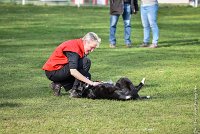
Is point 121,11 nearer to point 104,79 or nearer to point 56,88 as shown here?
point 104,79

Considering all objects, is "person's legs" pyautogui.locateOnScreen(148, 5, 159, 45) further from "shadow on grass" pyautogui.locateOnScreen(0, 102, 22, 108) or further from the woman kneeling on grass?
"shadow on grass" pyautogui.locateOnScreen(0, 102, 22, 108)

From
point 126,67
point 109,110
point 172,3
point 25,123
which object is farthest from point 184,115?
point 172,3

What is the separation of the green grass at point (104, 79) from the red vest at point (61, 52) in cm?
46

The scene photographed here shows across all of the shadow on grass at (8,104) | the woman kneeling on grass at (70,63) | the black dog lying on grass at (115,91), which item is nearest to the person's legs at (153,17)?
the woman kneeling on grass at (70,63)

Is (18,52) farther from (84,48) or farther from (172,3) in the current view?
(172,3)

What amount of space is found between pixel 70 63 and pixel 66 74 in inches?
14.6

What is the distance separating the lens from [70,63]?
10.4 m

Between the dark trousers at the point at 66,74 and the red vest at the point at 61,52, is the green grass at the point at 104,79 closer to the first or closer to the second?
the dark trousers at the point at 66,74

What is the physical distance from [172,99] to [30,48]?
8.76m

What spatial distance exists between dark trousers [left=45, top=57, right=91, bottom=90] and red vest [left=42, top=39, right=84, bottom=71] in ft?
0.22

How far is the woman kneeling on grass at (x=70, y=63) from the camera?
10.3 meters

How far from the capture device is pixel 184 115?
8992 mm

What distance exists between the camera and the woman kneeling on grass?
10.3m

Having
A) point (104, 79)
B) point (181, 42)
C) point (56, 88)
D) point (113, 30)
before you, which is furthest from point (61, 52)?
point (181, 42)
